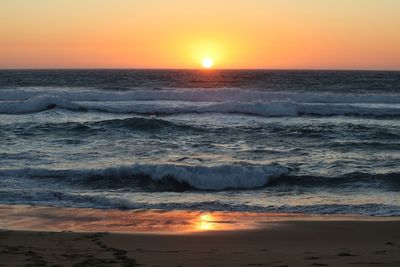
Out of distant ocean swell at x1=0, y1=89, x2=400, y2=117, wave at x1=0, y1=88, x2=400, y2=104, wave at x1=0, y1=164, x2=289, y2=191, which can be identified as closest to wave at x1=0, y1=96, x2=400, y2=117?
distant ocean swell at x1=0, y1=89, x2=400, y2=117

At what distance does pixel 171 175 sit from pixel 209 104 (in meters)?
20.0

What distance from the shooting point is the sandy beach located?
260 inches

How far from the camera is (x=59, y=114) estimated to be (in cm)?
2767

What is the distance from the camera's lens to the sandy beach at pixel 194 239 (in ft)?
21.7

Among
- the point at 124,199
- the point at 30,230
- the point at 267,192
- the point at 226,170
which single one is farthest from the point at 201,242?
the point at 226,170

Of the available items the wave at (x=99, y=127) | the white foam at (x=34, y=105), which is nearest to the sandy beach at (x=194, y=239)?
the wave at (x=99, y=127)

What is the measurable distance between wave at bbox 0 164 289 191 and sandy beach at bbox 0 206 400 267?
2519 millimetres

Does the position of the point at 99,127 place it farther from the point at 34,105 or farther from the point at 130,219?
the point at 130,219

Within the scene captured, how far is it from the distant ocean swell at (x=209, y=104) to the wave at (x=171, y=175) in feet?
53.0

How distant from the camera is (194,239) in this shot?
25.6 feet

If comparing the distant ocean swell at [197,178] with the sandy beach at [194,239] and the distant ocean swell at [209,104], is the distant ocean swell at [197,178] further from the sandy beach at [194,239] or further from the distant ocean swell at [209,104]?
the distant ocean swell at [209,104]

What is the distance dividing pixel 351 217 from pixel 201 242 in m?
2.99

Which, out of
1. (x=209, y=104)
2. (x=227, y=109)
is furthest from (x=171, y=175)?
(x=209, y=104)

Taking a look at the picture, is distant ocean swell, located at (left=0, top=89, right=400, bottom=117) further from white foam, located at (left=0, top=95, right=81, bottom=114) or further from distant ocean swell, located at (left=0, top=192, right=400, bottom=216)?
distant ocean swell, located at (left=0, top=192, right=400, bottom=216)
